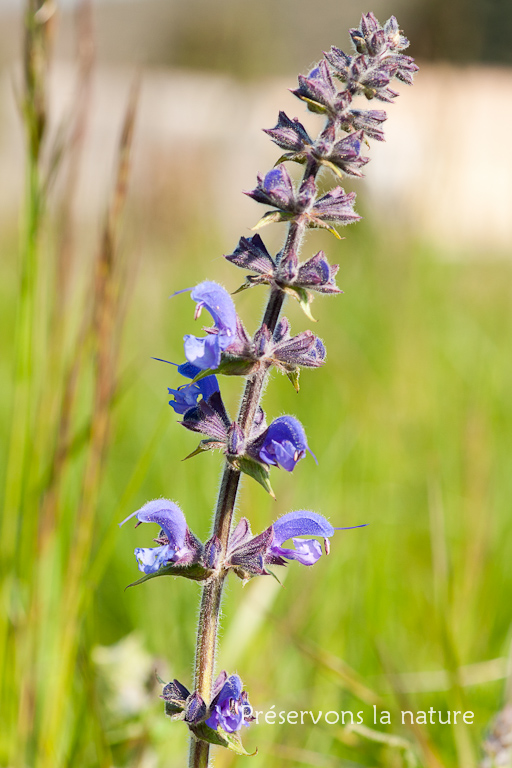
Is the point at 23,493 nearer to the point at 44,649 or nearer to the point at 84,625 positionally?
the point at 84,625

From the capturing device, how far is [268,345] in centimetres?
107

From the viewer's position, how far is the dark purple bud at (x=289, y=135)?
41.1 inches

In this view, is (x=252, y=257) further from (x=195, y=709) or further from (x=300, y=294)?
(x=195, y=709)

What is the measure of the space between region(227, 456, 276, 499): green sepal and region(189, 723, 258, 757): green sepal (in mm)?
348

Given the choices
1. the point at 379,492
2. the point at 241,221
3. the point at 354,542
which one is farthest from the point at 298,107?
the point at 241,221

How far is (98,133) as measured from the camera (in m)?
9.26

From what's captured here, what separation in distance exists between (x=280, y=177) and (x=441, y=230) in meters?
3.11

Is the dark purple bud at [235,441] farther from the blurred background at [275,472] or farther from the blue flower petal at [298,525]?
the blurred background at [275,472]

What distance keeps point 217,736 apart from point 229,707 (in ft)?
0.19

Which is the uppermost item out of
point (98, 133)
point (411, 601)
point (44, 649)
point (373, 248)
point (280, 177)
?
point (98, 133)

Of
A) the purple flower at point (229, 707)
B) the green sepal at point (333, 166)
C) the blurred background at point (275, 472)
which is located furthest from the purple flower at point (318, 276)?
the purple flower at point (229, 707)

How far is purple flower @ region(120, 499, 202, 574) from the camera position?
1038 mm

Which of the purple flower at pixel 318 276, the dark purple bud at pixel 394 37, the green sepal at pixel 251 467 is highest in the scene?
the dark purple bud at pixel 394 37

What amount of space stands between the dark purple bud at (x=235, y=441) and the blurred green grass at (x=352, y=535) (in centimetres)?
49
